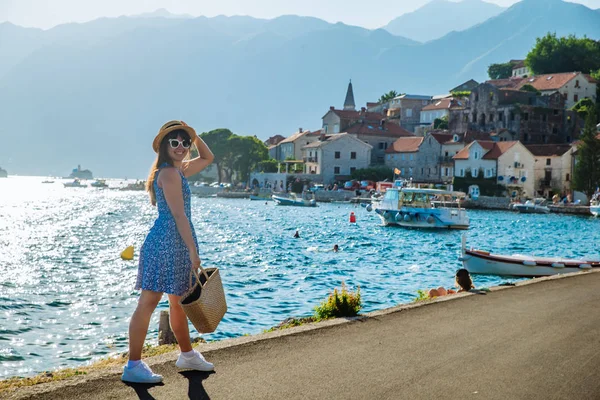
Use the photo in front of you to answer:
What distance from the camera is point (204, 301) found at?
6.85 metres

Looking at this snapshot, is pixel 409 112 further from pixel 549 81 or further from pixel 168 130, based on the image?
pixel 168 130

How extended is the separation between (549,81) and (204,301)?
115827 millimetres

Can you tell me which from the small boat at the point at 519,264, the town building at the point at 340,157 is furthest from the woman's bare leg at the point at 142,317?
the town building at the point at 340,157

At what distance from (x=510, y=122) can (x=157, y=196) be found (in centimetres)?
10718

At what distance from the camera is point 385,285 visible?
85.4 feet

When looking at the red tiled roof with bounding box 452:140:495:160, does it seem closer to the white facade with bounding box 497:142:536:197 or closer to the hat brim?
the white facade with bounding box 497:142:536:197

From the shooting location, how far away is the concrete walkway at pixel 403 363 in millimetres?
6391

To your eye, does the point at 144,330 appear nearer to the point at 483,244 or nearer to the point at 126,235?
the point at 483,244

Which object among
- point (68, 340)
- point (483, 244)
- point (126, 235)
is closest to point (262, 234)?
point (126, 235)

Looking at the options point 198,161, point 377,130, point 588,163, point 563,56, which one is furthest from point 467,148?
point 198,161

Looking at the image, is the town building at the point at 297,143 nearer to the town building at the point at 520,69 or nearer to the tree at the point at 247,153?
the tree at the point at 247,153

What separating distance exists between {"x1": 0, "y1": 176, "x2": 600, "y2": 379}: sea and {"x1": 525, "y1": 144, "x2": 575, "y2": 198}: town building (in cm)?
2272

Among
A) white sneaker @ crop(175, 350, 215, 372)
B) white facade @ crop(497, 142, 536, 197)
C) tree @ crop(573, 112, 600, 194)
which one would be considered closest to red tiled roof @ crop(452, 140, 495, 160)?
white facade @ crop(497, 142, 536, 197)

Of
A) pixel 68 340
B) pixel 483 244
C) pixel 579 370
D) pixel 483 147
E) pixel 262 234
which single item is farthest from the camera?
pixel 483 147
